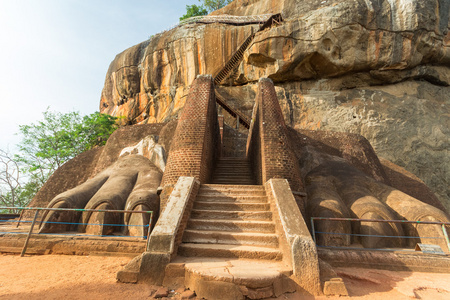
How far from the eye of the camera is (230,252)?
12.5 feet

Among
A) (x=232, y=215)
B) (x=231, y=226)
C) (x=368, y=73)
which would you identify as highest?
(x=368, y=73)

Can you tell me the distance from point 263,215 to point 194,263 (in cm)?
185

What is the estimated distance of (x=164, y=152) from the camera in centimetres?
877

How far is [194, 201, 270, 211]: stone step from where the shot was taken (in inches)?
198

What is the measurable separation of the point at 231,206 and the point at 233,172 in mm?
3244

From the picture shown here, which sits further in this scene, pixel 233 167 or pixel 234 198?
pixel 233 167

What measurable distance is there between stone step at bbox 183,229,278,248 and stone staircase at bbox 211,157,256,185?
3.17 m

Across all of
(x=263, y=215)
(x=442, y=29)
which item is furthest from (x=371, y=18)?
(x=263, y=215)

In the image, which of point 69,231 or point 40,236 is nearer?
point 40,236

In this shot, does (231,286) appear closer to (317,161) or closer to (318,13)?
(317,161)

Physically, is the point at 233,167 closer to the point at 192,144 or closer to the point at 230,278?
the point at 192,144

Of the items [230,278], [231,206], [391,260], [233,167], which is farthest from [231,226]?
[233,167]

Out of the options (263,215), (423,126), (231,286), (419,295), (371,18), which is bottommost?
(419,295)

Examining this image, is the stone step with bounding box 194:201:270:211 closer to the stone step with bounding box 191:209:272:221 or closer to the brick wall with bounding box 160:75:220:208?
the stone step with bounding box 191:209:272:221
